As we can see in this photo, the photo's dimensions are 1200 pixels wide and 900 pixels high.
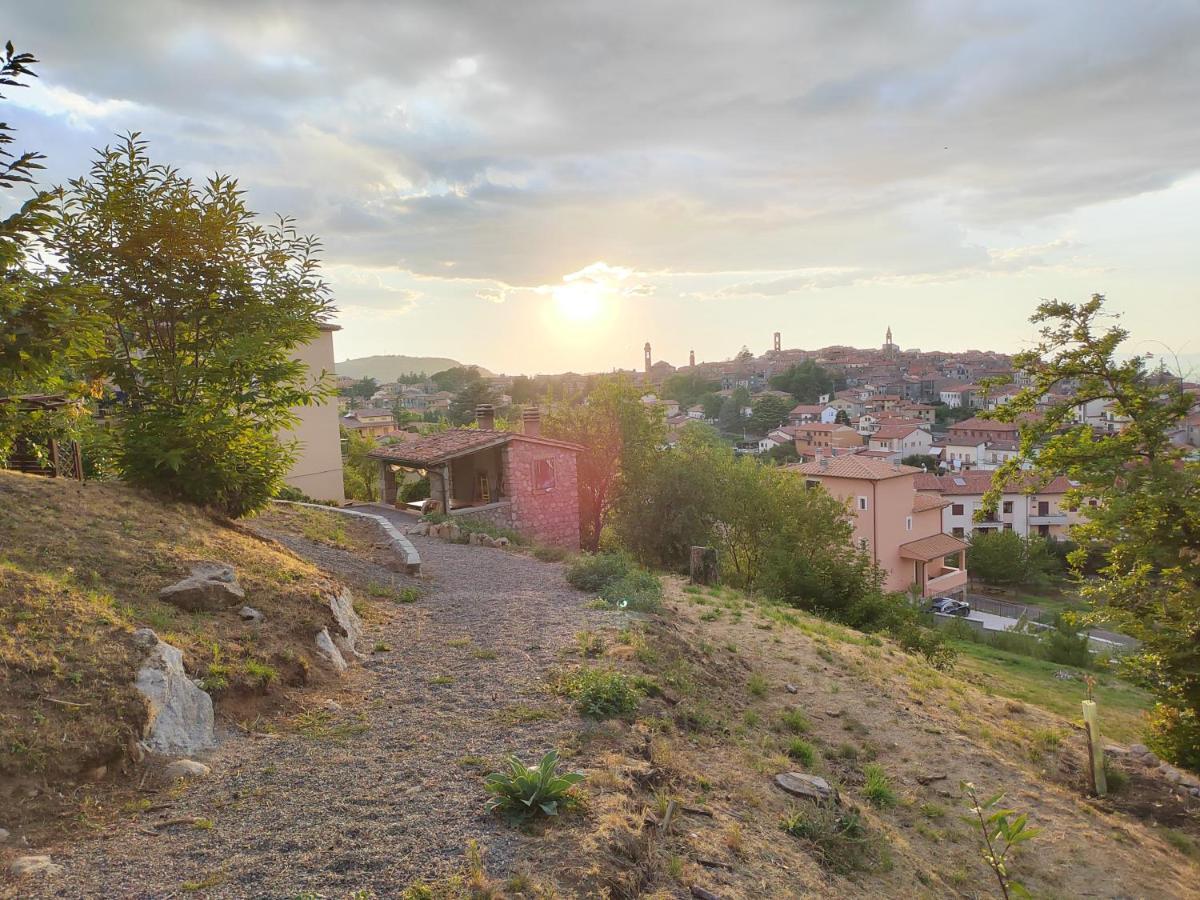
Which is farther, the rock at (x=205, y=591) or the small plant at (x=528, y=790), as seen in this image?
the rock at (x=205, y=591)

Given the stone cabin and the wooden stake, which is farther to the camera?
the stone cabin

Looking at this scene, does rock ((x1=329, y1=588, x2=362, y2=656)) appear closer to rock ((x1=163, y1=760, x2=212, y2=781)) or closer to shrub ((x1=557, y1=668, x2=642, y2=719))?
shrub ((x1=557, y1=668, x2=642, y2=719))

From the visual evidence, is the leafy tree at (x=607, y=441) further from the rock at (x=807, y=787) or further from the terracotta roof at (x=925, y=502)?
the rock at (x=807, y=787)

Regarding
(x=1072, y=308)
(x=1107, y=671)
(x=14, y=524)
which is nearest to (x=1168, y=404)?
(x=1072, y=308)

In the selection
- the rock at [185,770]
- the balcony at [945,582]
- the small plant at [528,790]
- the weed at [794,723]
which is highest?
the rock at [185,770]

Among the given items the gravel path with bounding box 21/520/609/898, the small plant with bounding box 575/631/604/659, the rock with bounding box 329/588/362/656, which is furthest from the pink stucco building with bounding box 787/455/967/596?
the gravel path with bounding box 21/520/609/898

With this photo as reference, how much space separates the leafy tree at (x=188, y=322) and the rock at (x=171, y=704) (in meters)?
4.05

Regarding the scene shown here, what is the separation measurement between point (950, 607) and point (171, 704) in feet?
134

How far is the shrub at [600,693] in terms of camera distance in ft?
22.5

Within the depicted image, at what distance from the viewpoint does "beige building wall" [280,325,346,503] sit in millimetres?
23975

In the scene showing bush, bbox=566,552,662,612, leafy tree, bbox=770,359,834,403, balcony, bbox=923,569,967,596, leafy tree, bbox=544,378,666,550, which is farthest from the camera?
leafy tree, bbox=770,359,834,403

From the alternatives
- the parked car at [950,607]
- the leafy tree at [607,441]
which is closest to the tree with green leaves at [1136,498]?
the leafy tree at [607,441]

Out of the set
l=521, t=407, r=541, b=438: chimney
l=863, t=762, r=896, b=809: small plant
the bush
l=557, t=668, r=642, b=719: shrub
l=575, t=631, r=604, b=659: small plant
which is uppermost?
l=521, t=407, r=541, b=438: chimney

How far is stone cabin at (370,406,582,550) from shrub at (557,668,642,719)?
1409 cm
